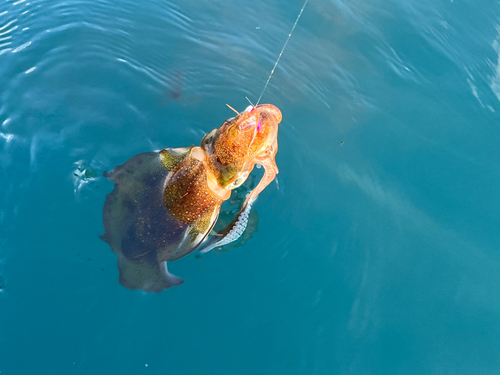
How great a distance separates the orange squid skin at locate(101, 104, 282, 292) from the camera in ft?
13.8

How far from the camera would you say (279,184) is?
5199mm

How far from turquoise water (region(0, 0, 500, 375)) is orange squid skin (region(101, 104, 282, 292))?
0.26 m

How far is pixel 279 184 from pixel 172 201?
1.69m

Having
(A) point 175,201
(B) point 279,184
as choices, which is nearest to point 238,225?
(A) point 175,201

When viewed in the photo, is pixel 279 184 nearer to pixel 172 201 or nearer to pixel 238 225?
pixel 238 225

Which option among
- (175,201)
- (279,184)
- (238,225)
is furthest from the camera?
(279,184)

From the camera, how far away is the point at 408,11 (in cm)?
682

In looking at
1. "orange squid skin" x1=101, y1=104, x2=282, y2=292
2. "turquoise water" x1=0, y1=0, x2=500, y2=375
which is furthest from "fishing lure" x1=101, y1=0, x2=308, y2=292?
"turquoise water" x1=0, y1=0, x2=500, y2=375

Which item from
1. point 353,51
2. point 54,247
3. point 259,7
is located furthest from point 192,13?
point 54,247

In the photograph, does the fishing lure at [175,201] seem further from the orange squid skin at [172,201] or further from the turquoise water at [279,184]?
the turquoise water at [279,184]

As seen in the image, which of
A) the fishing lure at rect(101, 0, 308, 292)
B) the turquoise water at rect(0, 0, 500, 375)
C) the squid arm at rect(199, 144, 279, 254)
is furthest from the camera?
the squid arm at rect(199, 144, 279, 254)

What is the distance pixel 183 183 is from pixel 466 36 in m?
6.38

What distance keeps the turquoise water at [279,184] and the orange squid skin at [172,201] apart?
0.26 meters

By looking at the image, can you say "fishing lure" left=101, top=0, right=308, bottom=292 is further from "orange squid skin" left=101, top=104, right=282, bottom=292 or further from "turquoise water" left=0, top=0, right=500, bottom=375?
"turquoise water" left=0, top=0, right=500, bottom=375
